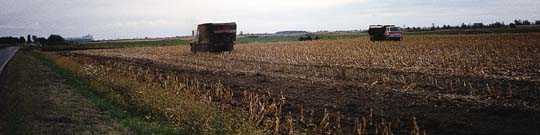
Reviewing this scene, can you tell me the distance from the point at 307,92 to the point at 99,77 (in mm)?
8866

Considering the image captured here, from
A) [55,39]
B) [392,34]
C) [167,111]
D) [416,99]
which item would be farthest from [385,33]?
[55,39]

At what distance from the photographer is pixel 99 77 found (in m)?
19.9

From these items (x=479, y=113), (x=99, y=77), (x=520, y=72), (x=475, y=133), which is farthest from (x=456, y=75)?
(x=99, y=77)

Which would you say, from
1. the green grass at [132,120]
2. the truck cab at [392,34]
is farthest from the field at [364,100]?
the truck cab at [392,34]

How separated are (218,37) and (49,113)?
92.4ft

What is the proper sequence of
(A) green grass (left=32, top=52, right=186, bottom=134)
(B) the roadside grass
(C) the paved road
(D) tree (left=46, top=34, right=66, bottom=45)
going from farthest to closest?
(D) tree (left=46, top=34, right=66, bottom=45), (C) the paved road, (A) green grass (left=32, top=52, right=186, bottom=134), (B) the roadside grass

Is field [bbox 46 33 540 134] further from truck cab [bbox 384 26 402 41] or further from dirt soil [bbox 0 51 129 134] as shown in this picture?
truck cab [bbox 384 26 402 41]

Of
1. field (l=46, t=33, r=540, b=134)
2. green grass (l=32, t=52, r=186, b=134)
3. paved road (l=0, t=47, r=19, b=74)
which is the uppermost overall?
paved road (l=0, t=47, r=19, b=74)

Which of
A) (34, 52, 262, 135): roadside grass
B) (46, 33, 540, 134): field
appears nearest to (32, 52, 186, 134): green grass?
(34, 52, 262, 135): roadside grass

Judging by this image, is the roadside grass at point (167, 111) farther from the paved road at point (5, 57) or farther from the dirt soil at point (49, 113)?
the paved road at point (5, 57)

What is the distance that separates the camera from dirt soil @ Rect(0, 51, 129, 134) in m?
10.2

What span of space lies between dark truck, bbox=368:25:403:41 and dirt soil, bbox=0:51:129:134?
3906cm

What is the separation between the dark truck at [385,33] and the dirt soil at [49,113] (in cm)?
3906

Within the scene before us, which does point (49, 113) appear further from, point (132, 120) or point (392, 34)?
point (392, 34)
